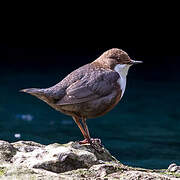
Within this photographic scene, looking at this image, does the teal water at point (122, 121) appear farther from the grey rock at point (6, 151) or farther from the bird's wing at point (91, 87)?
the grey rock at point (6, 151)

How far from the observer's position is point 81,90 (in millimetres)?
5070

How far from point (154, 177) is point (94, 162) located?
1.70ft

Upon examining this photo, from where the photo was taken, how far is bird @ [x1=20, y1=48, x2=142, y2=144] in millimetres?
5027

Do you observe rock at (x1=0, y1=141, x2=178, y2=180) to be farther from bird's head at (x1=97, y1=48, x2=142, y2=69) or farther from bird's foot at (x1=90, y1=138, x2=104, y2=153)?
bird's head at (x1=97, y1=48, x2=142, y2=69)

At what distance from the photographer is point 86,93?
16.7 ft

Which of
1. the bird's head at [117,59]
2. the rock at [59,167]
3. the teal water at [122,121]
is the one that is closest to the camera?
the rock at [59,167]

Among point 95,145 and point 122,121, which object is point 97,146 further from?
point 122,121

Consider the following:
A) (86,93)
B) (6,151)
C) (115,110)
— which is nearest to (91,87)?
(86,93)

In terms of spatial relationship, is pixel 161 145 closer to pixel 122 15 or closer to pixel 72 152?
pixel 72 152

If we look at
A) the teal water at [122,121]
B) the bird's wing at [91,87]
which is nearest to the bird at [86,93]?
the bird's wing at [91,87]

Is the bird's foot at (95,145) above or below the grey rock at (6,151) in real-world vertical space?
below

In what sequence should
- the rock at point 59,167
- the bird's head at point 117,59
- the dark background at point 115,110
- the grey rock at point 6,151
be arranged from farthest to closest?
1. the dark background at point 115,110
2. the bird's head at point 117,59
3. the grey rock at point 6,151
4. the rock at point 59,167

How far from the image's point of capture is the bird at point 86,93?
503cm

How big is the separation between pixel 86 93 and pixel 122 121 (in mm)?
4857
